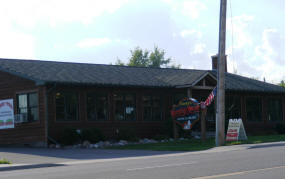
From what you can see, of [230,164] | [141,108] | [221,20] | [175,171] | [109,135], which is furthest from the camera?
[141,108]

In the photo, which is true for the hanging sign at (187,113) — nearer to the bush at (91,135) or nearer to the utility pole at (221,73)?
the utility pole at (221,73)

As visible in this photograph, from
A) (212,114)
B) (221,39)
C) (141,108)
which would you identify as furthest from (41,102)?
(212,114)

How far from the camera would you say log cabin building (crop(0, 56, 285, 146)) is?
27.1 metres

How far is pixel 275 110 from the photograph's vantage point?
126 ft

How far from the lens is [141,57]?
8375cm

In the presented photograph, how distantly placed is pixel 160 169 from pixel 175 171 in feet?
2.50

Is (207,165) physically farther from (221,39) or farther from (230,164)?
(221,39)

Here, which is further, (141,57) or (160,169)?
(141,57)

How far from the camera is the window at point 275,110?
3781cm

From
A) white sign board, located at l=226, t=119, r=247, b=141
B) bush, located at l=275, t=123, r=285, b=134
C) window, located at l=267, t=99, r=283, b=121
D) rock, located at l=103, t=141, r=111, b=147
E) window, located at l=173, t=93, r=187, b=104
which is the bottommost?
rock, located at l=103, t=141, r=111, b=147

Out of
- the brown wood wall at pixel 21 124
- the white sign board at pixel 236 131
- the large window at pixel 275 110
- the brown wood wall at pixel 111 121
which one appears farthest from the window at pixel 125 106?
the large window at pixel 275 110

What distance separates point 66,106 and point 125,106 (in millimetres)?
4202

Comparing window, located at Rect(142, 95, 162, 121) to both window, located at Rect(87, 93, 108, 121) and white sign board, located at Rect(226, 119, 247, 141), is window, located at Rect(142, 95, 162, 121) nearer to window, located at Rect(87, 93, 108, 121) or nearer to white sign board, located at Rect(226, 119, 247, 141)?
window, located at Rect(87, 93, 108, 121)

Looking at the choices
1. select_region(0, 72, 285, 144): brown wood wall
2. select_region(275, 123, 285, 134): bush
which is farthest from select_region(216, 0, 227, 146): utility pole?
select_region(275, 123, 285, 134): bush
